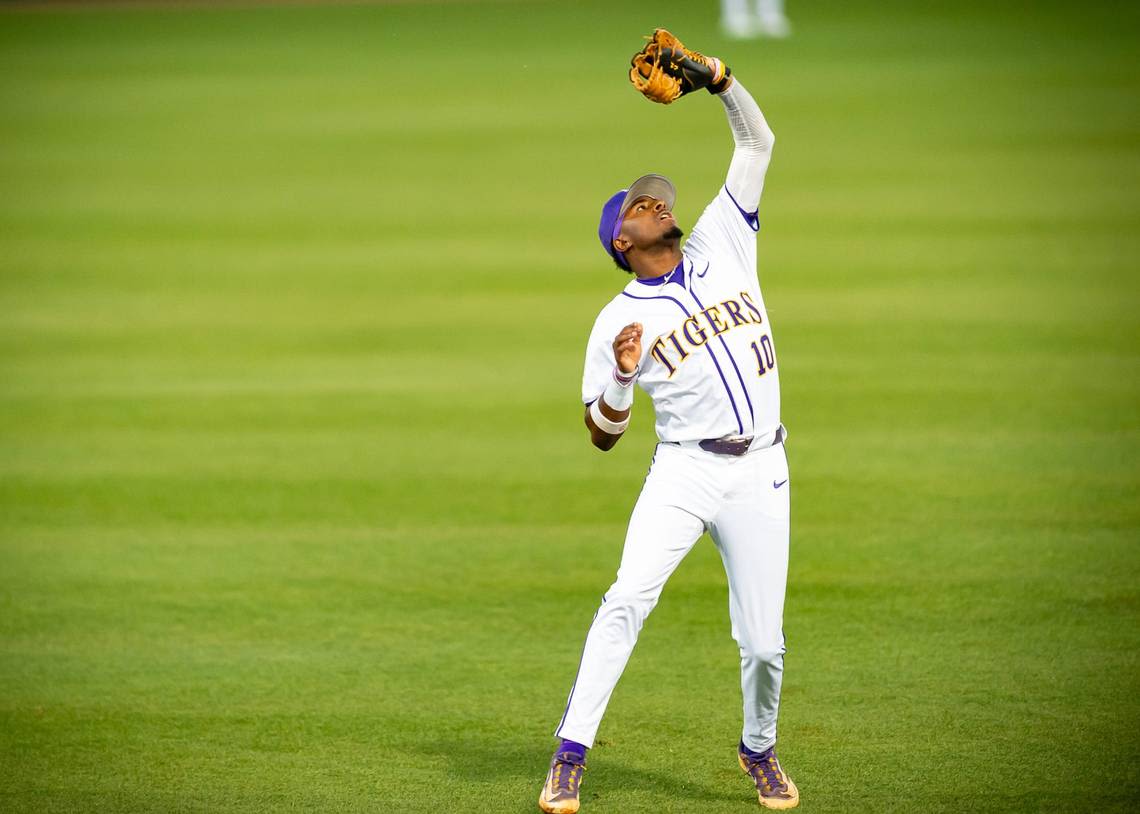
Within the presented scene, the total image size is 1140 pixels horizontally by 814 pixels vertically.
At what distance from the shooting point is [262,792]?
574cm

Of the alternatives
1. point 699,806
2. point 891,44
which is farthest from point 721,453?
point 891,44

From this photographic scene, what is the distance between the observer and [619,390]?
209 inches

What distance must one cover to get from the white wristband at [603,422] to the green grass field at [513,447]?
1399 mm

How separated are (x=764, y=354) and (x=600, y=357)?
59 cm

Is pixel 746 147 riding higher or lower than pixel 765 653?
higher

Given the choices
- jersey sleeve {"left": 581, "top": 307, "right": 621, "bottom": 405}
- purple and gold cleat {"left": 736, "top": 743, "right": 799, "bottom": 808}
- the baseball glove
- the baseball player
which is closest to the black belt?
the baseball player

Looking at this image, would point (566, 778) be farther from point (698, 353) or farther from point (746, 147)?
point (746, 147)

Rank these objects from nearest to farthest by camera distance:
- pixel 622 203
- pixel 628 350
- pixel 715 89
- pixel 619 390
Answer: pixel 628 350
pixel 619 390
pixel 622 203
pixel 715 89

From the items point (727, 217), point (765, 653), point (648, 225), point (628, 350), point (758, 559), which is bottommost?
point (765, 653)

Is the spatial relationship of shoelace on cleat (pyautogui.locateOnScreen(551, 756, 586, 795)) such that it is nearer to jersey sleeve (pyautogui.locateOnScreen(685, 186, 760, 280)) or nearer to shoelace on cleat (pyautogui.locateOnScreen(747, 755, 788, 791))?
shoelace on cleat (pyautogui.locateOnScreen(747, 755, 788, 791))

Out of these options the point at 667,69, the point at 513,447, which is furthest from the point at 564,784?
the point at 513,447

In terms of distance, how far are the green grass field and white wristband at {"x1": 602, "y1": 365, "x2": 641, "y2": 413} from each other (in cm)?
151

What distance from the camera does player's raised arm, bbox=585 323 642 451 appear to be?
5.21m

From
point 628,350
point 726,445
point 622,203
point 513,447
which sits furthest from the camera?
point 513,447
